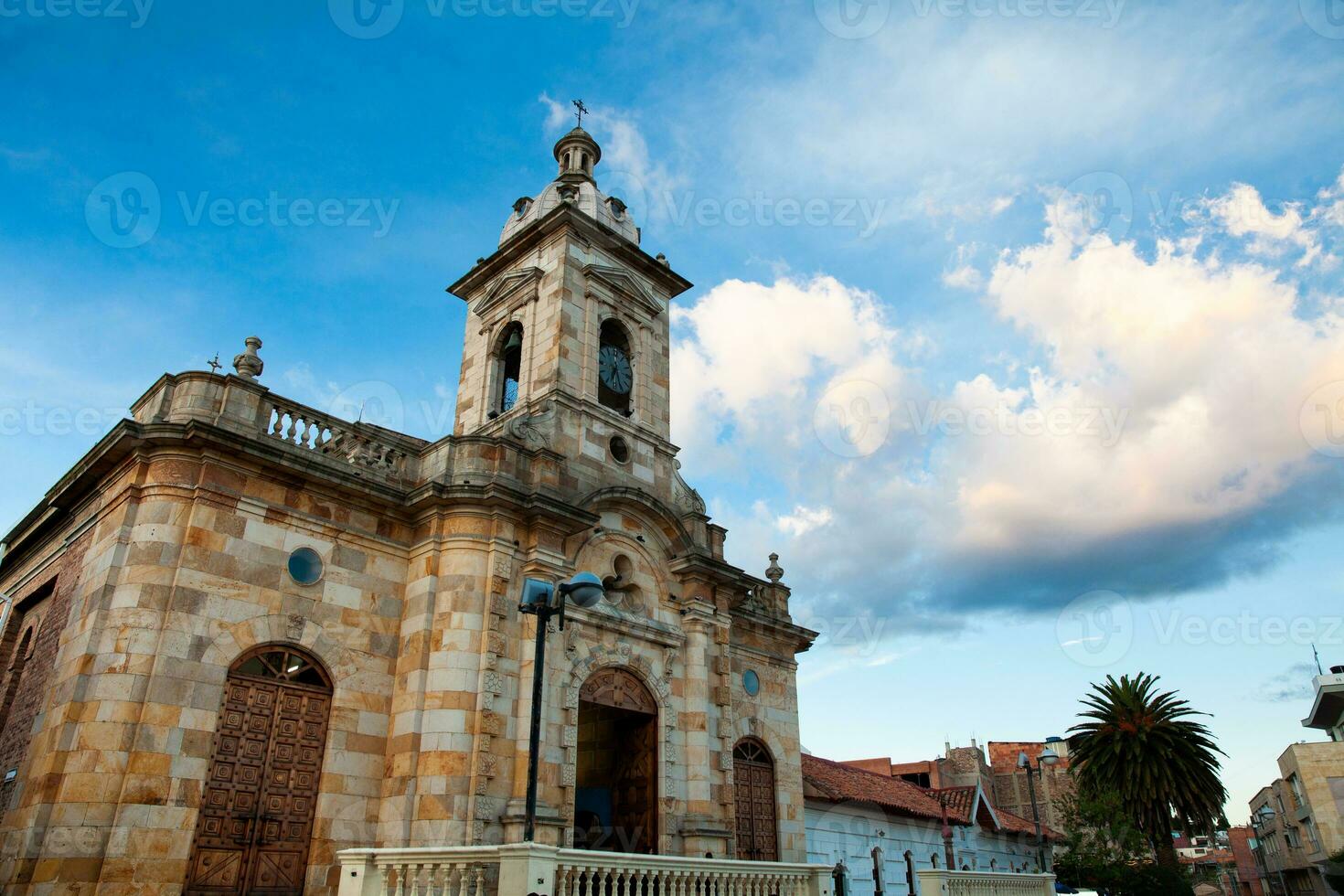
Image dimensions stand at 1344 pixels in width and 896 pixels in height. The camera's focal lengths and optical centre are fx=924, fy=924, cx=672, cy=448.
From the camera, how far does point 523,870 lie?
11.2 m

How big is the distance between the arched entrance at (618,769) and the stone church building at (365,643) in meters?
0.06

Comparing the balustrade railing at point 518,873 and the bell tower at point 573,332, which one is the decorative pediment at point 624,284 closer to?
the bell tower at point 573,332

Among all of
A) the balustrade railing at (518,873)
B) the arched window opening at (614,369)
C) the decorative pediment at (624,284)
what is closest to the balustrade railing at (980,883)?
the balustrade railing at (518,873)

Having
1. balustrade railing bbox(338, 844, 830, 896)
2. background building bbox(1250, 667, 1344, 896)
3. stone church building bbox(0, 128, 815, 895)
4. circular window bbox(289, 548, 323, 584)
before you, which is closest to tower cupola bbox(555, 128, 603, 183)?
stone church building bbox(0, 128, 815, 895)

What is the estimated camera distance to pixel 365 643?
55.7 ft

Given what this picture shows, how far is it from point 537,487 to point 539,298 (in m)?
6.22

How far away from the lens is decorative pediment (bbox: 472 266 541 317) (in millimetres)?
23531

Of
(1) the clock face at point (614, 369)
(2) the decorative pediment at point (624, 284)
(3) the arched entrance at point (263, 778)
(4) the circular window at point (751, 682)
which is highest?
(2) the decorative pediment at point (624, 284)

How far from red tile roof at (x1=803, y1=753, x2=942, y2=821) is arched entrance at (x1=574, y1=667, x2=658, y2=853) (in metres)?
9.82

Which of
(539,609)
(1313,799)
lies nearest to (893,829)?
(539,609)

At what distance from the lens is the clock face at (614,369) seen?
76.5ft

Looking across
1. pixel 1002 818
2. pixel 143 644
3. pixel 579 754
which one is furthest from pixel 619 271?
pixel 1002 818

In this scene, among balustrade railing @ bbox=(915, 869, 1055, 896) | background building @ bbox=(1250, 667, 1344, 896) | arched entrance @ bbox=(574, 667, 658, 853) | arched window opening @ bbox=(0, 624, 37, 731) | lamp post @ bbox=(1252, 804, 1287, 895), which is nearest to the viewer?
balustrade railing @ bbox=(915, 869, 1055, 896)

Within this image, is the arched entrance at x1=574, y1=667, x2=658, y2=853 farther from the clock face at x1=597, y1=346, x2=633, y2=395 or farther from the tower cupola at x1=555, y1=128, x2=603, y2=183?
the tower cupola at x1=555, y1=128, x2=603, y2=183
